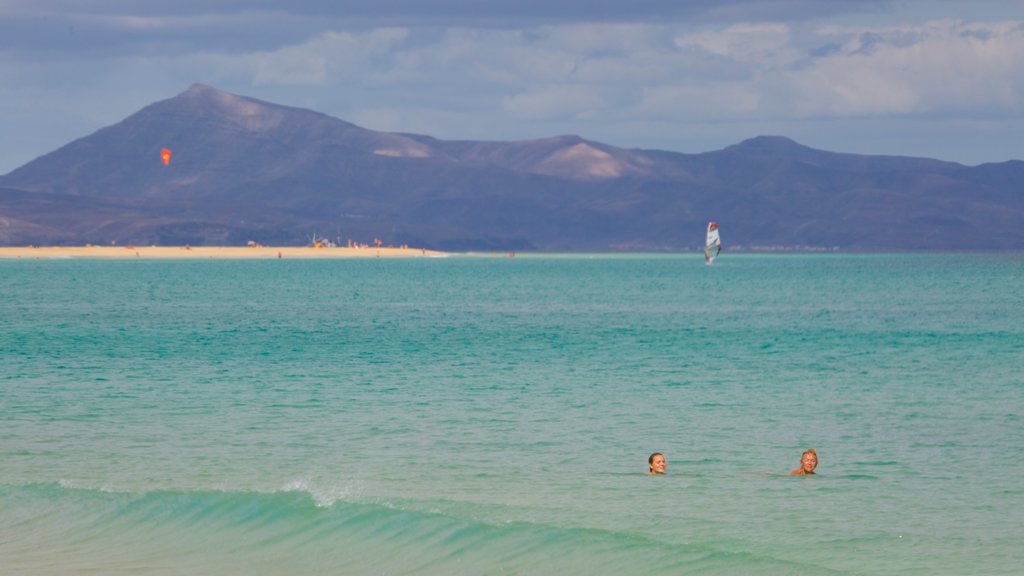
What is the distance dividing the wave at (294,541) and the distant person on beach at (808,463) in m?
7.20

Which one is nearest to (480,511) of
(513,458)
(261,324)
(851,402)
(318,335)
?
(513,458)

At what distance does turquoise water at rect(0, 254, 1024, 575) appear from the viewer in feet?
86.9

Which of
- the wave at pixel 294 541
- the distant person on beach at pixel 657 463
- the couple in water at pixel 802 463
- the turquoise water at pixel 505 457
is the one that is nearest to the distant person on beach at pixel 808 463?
the couple in water at pixel 802 463

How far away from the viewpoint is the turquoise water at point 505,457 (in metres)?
26.5

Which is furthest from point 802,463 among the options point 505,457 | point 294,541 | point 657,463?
point 294,541

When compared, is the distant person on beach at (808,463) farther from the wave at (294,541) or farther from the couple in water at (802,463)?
the wave at (294,541)

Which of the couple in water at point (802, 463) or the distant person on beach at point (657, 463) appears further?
the distant person on beach at point (657, 463)

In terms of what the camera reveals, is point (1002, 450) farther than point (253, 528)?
Yes

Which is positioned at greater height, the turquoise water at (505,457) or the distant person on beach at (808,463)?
the distant person on beach at (808,463)

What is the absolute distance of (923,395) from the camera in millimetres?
52031

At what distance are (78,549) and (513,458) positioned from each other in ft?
40.7

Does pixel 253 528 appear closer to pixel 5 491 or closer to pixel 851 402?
pixel 5 491

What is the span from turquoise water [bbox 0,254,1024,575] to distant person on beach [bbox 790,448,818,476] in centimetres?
26

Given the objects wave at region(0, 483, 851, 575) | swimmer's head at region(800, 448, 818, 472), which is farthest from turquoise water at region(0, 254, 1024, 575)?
swimmer's head at region(800, 448, 818, 472)
